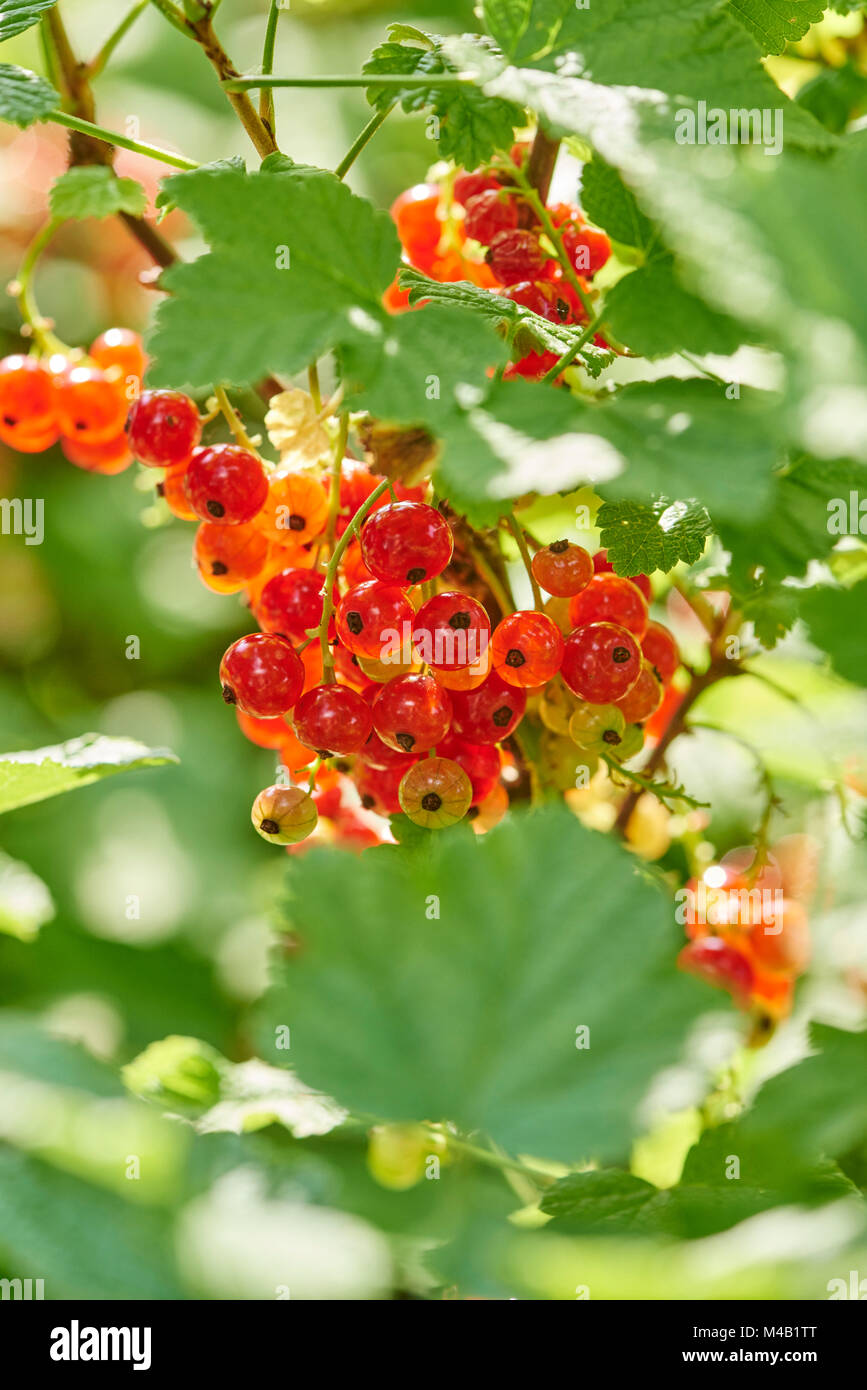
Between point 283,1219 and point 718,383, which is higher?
point 718,383

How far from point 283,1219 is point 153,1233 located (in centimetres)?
4

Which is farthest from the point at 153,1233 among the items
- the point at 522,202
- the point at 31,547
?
the point at 31,547

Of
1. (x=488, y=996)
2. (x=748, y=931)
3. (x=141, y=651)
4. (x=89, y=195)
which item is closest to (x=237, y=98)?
(x=89, y=195)

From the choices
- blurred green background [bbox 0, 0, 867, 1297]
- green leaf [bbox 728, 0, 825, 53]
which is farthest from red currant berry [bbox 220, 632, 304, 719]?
blurred green background [bbox 0, 0, 867, 1297]

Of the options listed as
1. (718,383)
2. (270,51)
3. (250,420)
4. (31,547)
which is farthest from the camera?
(31,547)

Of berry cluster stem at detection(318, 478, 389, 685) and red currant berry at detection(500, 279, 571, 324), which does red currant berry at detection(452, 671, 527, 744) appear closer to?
berry cluster stem at detection(318, 478, 389, 685)

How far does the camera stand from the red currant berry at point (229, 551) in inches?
21.3

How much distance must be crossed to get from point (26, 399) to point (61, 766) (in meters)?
0.23

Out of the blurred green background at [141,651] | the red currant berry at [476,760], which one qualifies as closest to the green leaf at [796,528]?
the red currant berry at [476,760]

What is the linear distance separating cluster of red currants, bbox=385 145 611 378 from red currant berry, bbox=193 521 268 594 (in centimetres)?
13

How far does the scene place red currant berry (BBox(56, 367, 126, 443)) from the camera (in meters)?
0.65

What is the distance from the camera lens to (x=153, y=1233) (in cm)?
37

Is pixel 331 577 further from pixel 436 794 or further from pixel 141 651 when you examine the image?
pixel 141 651
